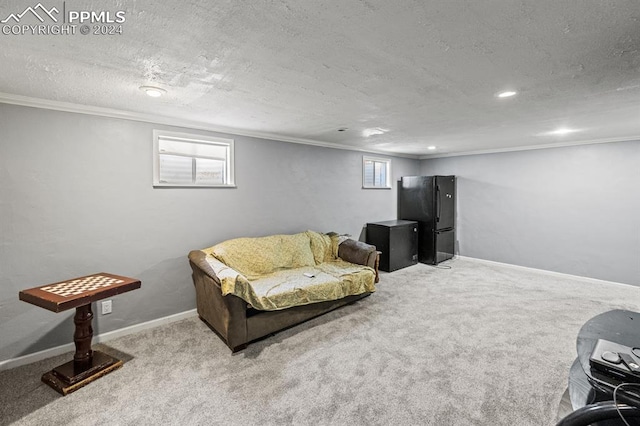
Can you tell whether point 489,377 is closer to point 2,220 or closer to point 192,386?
point 192,386

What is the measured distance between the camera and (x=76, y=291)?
2166 mm

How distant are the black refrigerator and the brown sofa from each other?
273cm

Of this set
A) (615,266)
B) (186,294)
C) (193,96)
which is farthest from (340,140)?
(615,266)

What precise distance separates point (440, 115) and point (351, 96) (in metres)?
1.20

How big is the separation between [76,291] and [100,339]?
2.88 feet

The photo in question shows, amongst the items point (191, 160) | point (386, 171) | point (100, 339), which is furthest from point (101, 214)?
point (386, 171)

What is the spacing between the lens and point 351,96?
7.93 feet

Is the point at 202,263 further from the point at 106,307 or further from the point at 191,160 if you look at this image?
the point at 191,160

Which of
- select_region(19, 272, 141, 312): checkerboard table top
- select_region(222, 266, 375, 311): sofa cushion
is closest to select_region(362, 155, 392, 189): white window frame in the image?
select_region(222, 266, 375, 311): sofa cushion

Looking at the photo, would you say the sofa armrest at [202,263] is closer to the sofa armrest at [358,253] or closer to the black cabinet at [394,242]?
the sofa armrest at [358,253]

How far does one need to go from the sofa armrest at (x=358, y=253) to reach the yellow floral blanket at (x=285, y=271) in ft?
0.31

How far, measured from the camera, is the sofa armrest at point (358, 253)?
157 inches

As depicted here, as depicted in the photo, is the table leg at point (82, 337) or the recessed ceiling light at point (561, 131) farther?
the recessed ceiling light at point (561, 131)
